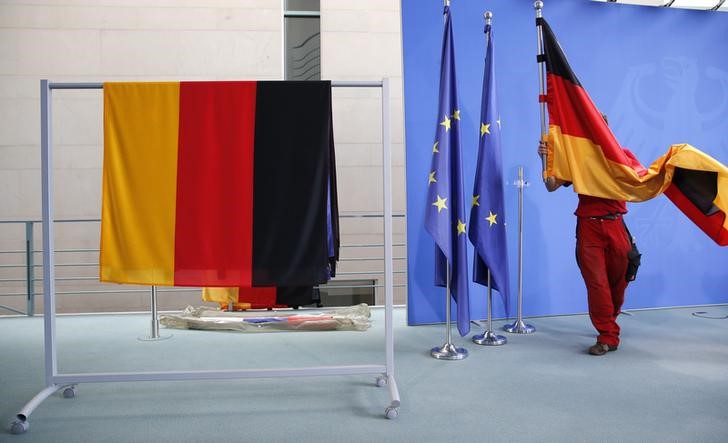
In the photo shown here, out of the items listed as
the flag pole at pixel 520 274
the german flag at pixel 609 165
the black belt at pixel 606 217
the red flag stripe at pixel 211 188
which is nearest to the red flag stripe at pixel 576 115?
the german flag at pixel 609 165

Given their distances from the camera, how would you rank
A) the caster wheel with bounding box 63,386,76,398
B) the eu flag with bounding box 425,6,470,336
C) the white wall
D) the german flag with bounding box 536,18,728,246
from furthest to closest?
the white wall → the eu flag with bounding box 425,6,470,336 → the german flag with bounding box 536,18,728,246 → the caster wheel with bounding box 63,386,76,398

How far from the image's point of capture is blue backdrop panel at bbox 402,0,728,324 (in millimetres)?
4254

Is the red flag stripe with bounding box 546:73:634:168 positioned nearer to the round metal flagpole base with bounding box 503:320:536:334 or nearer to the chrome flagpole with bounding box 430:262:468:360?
the chrome flagpole with bounding box 430:262:468:360

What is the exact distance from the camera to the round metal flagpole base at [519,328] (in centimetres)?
403

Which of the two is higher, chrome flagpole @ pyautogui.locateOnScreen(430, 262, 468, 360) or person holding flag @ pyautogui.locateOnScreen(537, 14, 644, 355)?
person holding flag @ pyautogui.locateOnScreen(537, 14, 644, 355)

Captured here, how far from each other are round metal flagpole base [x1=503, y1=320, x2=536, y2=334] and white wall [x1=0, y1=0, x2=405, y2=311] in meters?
3.12

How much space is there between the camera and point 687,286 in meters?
4.81

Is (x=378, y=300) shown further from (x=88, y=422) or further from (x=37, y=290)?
(x=88, y=422)

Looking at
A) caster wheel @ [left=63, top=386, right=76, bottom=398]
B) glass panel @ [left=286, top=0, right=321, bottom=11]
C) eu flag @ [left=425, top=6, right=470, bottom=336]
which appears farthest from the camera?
glass panel @ [left=286, top=0, right=321, bottom=11]

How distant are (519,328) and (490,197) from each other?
3.46ft

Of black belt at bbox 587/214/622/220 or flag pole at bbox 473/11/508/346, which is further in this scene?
flag pole at bbox 473/11/508/346

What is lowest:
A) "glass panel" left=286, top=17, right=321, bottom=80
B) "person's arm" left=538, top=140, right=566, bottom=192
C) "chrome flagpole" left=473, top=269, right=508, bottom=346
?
"chrome flagpole" left=473, top=269, right=508, bottom=346

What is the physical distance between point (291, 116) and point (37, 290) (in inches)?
239

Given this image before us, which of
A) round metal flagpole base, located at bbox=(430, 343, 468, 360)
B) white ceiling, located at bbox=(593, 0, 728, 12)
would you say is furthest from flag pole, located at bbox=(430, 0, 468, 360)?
white ceiling, located at bbox=(593, 0, 728, 12)
